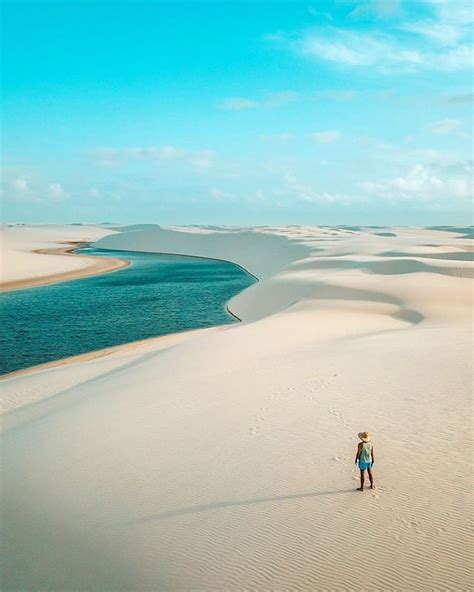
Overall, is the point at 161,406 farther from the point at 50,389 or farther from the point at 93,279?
the point at 93,279

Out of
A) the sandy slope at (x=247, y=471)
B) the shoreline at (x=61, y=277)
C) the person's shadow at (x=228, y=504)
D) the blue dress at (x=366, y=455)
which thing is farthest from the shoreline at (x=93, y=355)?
the shoreline at (x=61, y=277)

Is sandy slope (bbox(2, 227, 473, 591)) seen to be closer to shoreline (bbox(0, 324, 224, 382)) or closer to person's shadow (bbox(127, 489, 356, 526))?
person's shadow (bbox(127, 489, 356, 526))

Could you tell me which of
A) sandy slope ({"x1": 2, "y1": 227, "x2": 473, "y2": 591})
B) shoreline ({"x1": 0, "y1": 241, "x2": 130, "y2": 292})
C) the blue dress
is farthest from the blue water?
the blue dress

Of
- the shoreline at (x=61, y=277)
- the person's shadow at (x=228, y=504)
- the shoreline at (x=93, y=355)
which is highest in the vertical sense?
the shoreline at (x=61, y=277)

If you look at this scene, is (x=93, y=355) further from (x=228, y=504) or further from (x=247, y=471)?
(x=228, y=504)

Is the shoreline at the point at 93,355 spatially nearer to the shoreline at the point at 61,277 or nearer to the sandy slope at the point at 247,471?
the sandy slope at the point at 247,471

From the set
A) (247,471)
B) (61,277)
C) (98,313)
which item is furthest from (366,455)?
(61,277)
